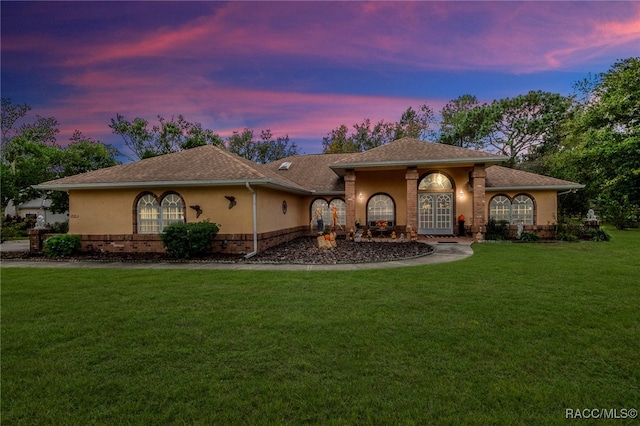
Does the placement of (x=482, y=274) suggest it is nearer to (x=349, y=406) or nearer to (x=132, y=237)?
(x=349, y=406)

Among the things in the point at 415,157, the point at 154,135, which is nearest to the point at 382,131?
the point at 415,157

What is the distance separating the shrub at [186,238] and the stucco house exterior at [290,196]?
108cm

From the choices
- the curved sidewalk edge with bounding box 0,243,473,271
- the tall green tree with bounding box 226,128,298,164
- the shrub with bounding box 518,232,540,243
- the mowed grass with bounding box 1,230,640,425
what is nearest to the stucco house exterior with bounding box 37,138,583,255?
the shrub with bounding box 518,232,540,243

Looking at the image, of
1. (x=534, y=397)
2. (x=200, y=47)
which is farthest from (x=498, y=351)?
(x=200, y=47)

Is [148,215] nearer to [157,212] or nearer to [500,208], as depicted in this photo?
[157,212]

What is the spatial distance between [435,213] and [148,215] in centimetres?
1476

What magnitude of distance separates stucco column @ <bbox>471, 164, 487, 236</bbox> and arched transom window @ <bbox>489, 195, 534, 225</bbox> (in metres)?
3.19

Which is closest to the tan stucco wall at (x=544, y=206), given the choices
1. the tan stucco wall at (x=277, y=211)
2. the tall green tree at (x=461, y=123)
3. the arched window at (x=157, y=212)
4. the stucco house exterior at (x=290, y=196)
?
the stucco house exterior at (x=290, y=196)

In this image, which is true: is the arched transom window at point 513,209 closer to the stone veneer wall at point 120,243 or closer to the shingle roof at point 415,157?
the shingle roof at point 415,157

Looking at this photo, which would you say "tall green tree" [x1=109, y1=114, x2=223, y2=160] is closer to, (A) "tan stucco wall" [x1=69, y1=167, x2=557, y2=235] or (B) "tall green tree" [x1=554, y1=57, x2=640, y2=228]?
(A) "tan stucco wall" [x1=69, y1=167, x2=557, y2=235]

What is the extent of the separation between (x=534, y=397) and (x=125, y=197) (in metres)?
14.1

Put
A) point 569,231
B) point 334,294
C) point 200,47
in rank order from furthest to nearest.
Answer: point 569,231
point 200,47
point 334,294

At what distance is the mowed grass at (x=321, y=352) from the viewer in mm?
2445

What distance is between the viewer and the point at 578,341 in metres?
3.57
